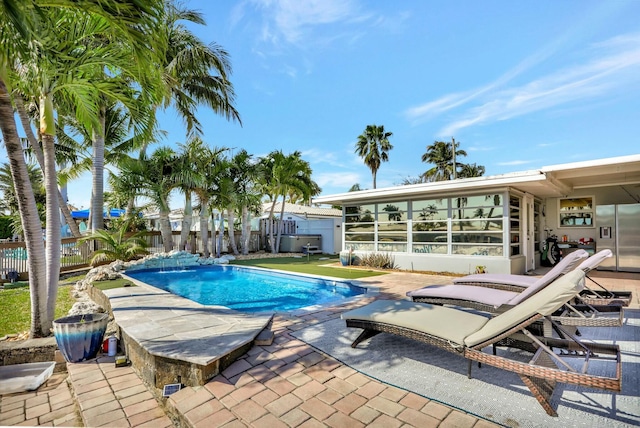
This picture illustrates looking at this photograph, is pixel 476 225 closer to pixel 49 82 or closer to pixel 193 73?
pixel 49 82

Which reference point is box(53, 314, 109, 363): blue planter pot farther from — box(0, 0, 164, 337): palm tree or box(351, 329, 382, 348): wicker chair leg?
box(351, 329, 382, 348): wicker chair leg

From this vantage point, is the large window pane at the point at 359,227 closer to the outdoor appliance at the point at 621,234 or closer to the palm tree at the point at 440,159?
the outdoor appliance at the point at 621,234

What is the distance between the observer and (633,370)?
10.3 feet

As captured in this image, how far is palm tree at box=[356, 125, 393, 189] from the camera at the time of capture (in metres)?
32.0

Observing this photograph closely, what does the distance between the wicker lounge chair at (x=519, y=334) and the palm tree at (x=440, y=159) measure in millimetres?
37866

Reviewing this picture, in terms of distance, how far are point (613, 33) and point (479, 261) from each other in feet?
22.3

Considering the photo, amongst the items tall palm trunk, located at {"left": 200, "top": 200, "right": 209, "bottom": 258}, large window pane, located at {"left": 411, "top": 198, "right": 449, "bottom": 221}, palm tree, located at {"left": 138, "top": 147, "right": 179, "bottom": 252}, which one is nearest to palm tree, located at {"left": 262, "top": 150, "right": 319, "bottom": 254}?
tall palm trunk, located at {"left": 200, "top": 200, "right": 209, "bottom": 258}

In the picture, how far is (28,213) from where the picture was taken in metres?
4.82

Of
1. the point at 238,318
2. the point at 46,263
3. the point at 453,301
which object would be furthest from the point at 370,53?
the point at 46,263

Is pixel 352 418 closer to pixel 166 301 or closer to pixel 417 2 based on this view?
pixel 166 301

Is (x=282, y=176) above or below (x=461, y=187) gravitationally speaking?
above

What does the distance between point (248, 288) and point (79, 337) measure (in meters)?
6.05

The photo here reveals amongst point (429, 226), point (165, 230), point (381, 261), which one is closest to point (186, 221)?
point (165, 230)

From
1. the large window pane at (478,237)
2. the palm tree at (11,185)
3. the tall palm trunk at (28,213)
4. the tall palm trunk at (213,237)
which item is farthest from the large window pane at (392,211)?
the palm tree at (11,185)
